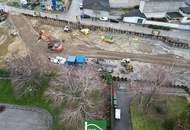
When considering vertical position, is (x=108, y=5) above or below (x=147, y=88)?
above

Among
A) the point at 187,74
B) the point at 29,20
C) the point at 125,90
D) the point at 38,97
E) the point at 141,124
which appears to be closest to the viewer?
the point at 141,124

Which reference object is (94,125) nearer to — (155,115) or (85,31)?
(155,115)

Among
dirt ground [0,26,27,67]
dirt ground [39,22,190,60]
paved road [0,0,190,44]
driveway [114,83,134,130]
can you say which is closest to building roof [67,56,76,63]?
dirt ground [39,22,190,60]

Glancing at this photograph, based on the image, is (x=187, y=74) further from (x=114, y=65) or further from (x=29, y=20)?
(x=29, y=20)

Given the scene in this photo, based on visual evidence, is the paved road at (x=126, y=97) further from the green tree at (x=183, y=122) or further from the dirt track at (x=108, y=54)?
the dirt track at (x=108, y=54)

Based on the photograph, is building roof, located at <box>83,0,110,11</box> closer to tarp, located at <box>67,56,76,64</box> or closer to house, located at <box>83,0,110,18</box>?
house, located at <box>83,0,110,18</box>

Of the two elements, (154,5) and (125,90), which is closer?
(125,90)

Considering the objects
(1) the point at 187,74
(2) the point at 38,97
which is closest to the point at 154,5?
(1) the point at 187,74
